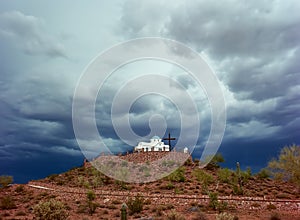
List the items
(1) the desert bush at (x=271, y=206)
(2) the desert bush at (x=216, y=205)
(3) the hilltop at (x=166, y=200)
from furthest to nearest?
(1) the desert bush at (x=271, y=206) → (2) the desert bush at (x=216, y=205) → (3) the hilltop at (x=166, y=200)

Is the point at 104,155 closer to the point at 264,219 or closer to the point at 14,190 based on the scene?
the point at 14,190

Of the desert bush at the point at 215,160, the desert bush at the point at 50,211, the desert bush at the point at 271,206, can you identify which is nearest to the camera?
the desert bush at the point at 50,211

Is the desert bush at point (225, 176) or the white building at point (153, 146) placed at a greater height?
the white building at point (153, 146)

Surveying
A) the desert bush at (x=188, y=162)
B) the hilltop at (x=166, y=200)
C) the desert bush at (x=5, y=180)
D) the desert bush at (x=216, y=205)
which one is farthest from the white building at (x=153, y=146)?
the desert bush at (x=216, y=205)

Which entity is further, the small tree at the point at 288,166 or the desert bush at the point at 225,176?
the desert bush at the point at 225,176

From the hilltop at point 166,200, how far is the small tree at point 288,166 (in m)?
2.70

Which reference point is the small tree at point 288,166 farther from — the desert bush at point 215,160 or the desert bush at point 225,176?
the desert bush at point 215,160

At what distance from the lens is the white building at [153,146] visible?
63094mm

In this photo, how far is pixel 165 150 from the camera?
2494 inches

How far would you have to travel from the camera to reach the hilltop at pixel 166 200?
73.8 ft

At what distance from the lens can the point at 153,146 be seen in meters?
63.5

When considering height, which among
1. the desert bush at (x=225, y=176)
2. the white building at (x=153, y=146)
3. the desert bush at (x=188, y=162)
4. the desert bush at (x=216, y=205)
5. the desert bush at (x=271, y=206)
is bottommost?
the desert bush at (x=271, y=206)

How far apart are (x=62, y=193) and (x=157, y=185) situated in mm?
14290

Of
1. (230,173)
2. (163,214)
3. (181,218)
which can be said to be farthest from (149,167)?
(181,218)
